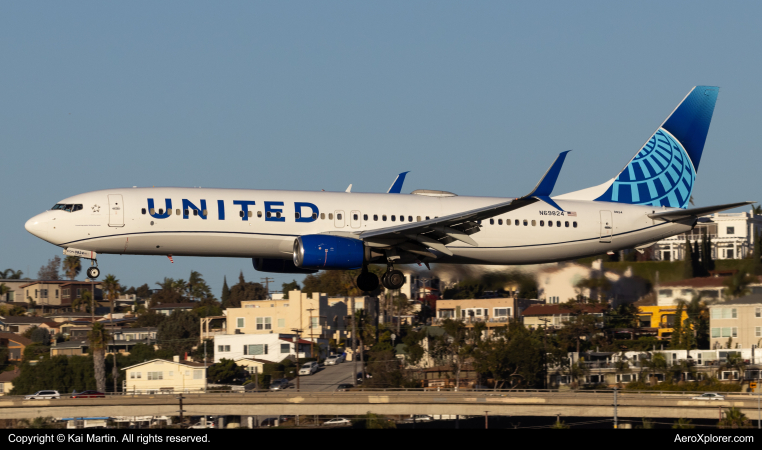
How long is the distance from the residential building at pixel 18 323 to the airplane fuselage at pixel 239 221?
100291 millimetres

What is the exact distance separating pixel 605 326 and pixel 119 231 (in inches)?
2401

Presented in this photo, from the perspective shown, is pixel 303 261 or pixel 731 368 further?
pixel 731 368

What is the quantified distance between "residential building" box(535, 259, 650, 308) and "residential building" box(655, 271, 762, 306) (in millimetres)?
933

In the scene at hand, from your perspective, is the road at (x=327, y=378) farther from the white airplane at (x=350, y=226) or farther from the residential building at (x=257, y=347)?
the white airplane at (x=350, y=226)

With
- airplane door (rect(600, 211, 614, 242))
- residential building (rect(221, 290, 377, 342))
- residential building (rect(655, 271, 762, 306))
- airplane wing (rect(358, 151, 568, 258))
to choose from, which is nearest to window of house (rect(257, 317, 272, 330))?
residential building (rect(221, 290, 377, 342))

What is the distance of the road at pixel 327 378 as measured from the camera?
8000 centimetres

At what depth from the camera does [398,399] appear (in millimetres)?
52031

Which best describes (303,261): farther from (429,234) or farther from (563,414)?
(563,414)

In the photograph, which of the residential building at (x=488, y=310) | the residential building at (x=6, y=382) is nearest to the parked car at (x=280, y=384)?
the residential building at (x=488, y=310)

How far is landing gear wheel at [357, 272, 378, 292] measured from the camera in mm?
39562

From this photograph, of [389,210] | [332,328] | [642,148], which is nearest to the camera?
[389,210]

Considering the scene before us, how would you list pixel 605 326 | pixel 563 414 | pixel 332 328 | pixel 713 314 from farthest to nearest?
pixel 332 328 → pixel 605 326 → pixel 713 314 → pixel 563 414

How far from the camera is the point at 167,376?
7869 cm

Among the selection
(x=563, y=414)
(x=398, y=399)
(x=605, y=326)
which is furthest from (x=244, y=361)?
(x=563, y=414)
